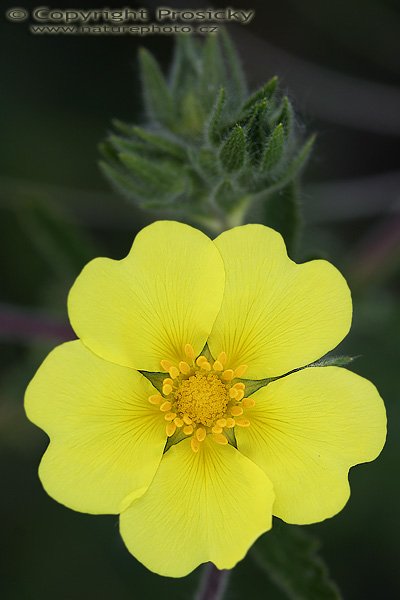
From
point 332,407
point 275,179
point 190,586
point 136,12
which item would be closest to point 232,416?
point 332,407

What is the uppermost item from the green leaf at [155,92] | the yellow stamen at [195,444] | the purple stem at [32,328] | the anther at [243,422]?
the green leaf at [155,92]

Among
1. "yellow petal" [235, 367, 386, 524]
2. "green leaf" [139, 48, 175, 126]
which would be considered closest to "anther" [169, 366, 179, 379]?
"yellow petal" [235, 367, 386, 524]

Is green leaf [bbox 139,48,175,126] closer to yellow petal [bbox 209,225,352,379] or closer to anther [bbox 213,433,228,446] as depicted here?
yellow petal [bbox 209,225,352,379]

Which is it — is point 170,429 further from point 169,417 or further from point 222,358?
point 222,358

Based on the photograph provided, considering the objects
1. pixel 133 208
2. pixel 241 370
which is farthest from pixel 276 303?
pixel 133 208

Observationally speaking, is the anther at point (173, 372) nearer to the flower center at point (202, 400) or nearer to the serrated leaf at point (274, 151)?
the flower center at point (202, 400)

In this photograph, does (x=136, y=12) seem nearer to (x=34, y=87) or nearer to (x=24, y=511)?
(x=34, y=87)

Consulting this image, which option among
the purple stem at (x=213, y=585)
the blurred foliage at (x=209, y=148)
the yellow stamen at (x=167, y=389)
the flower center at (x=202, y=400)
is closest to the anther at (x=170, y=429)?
the flower center at (x=202, y=400)
